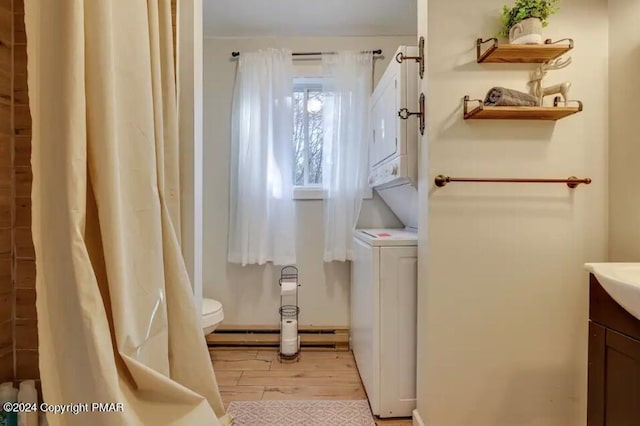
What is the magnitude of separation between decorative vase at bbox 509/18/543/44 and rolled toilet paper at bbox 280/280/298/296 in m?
2.03

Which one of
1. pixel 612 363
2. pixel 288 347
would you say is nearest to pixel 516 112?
pixel 612 363

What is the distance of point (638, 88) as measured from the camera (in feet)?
4.68

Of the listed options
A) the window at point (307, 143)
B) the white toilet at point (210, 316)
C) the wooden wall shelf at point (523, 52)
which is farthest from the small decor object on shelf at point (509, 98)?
the white toilet at point (210, 316)

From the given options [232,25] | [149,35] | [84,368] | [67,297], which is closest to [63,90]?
[149,35]

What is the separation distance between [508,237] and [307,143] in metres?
1.70

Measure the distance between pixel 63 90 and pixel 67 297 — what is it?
537mm

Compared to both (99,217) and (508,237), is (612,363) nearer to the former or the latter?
(508,237)

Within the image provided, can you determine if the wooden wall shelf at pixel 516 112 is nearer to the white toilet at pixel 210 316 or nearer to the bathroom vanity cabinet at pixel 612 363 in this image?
the bathroom vanity cabinet at pixel 612 363

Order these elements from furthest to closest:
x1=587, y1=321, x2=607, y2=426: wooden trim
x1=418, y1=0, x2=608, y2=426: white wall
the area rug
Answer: the area rug → x1=418, y1=0, x2=608, y2=426: white wall → x1=587, y1=321, x2=607, y2=426: wooden trim

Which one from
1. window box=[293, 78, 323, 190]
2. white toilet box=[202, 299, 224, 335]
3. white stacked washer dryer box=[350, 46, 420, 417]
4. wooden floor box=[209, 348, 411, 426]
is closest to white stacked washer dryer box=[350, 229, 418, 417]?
white stacked washer dryer box=[350, 46, 420, 417]

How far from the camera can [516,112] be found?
1.48 m

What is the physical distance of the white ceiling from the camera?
2.36m

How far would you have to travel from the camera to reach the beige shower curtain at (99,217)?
911 millimetres

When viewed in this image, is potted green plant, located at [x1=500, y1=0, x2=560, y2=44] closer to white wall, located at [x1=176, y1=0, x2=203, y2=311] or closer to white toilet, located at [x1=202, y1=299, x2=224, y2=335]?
white wall, located at [x1=176, y1=0, x2=203, y2=311]
